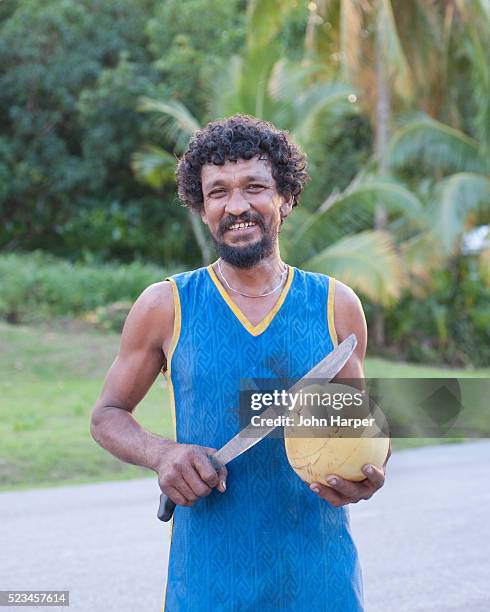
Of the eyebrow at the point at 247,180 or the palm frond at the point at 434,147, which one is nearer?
the eyebrow at the point at 247,180

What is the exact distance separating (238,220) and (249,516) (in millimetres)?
641

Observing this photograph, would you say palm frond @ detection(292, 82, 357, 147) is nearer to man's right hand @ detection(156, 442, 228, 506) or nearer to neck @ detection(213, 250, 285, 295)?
neck @ detection(213, 250, 285, 295)

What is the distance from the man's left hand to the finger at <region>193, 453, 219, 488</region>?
187mm

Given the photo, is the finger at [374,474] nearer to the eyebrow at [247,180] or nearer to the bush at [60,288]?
the eyebrow at [247,180]

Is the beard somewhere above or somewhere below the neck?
above

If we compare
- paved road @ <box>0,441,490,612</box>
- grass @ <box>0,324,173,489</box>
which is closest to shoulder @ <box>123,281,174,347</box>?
paved road @ <box>0,441,490,612</box>

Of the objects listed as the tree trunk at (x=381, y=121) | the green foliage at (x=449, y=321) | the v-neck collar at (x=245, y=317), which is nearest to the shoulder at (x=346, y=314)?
the v-neck collar at (x=245, y=317)

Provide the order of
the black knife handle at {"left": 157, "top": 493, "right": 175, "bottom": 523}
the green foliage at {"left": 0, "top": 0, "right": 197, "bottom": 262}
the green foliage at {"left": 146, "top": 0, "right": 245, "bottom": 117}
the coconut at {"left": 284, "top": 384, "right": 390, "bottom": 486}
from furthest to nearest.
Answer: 1. the green foliage at {"left": 0, "top": 0, "right": 197, "bottom": 262}
2. the green foliage at {"left": 146, "top": 0, "right": 245, "bottom": 117}
3. the black knife handle at {"left": 157, "top": 493, "right": 175, "bottom": 523}
4. the coconut at {"left": 284, "top": 384, "right": 390, "bottom": 486}

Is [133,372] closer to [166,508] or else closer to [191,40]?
[166,508]

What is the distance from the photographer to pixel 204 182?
2365mm

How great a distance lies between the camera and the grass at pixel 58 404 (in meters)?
10.0

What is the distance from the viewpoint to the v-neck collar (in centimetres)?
227

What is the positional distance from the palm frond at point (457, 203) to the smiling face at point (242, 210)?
45.3 ft

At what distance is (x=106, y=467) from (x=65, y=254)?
1424cm
